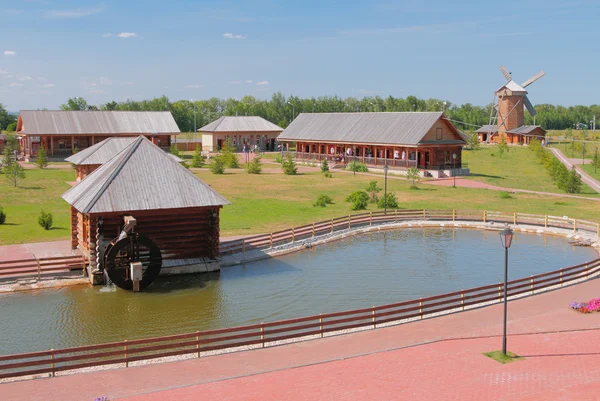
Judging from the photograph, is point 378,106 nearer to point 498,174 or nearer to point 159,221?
point 498,174

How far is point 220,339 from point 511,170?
2236 inches

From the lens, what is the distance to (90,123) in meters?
75.3

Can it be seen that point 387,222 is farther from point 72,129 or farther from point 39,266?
point 72,129

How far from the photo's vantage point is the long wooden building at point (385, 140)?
6203 centimetres

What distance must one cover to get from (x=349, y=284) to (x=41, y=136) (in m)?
57.2

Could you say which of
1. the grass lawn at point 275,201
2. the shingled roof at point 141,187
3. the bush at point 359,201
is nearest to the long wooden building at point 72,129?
the grass lawn at point 275,201

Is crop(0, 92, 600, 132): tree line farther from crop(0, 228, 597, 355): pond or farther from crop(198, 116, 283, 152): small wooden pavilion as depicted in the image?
crop(0, 228, 597, 355): pond

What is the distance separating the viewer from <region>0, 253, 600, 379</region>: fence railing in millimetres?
16109

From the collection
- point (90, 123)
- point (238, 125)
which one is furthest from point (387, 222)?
point (238, 125)

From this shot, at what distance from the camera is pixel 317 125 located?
255 ft

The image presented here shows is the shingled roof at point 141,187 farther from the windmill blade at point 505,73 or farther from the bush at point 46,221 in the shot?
the windmill blade at point 505,73

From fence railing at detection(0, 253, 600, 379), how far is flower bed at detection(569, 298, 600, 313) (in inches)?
79.9

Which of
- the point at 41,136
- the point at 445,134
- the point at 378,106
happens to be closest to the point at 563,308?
the point at 445,134

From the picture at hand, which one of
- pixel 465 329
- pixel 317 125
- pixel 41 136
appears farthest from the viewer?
pixel 317 125
